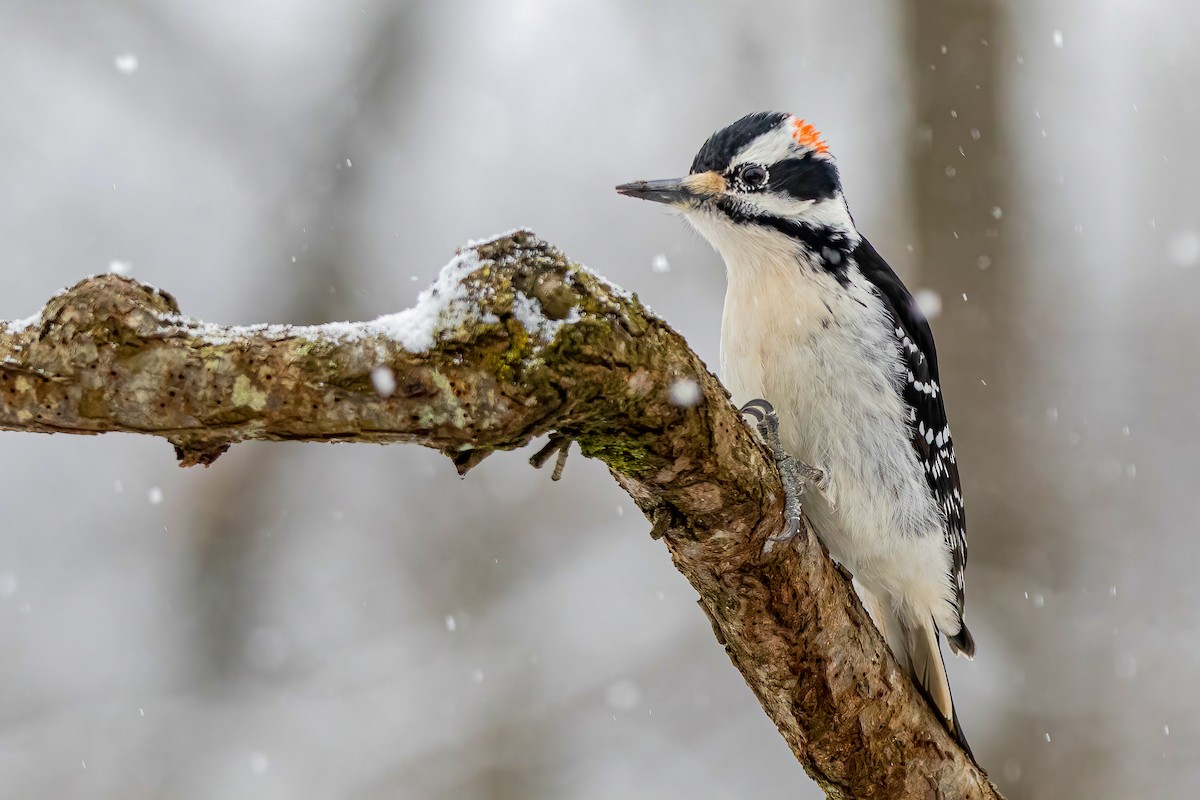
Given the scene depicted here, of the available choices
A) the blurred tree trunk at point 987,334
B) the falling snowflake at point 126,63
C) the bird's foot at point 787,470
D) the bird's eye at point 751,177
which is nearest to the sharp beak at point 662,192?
the bird's eye at point 751,177

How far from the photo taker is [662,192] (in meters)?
3.02

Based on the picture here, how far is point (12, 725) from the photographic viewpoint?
19.7ft

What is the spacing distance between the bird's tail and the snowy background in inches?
77.3

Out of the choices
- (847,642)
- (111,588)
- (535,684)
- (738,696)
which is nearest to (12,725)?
(111,588)

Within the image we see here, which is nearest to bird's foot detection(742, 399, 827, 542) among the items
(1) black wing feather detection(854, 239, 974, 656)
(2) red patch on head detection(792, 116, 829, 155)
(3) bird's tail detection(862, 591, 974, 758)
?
(1) black wing feather detection(854, 239, 974, 656)

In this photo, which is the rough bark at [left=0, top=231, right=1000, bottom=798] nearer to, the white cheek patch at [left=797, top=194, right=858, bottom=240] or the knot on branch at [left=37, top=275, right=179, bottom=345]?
the knot on branch at [left=37, top=275, right=179, bottom=345]

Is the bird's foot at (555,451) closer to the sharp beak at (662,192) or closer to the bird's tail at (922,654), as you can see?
the sharp beak at (662,192)

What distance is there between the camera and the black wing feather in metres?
3.02

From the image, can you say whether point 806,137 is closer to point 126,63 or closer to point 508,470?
point 508,470

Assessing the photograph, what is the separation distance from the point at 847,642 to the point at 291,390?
1500mm

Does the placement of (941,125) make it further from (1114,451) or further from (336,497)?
(336,497)

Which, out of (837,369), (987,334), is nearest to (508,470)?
(987,334)

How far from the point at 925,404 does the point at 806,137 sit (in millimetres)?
943

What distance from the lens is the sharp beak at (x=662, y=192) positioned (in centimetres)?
299
